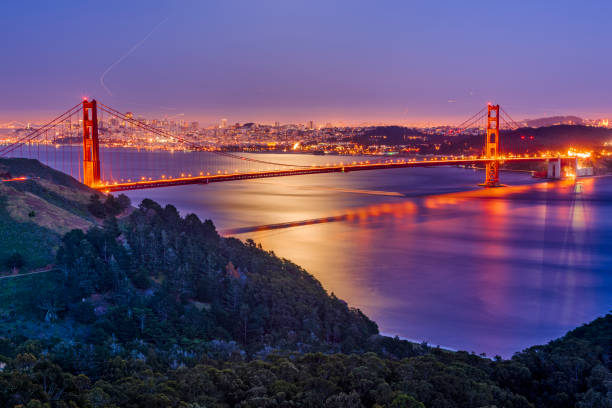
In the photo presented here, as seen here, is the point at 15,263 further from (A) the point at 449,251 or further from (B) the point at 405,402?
(A) the point at 449,251

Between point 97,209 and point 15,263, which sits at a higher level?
point 97,209

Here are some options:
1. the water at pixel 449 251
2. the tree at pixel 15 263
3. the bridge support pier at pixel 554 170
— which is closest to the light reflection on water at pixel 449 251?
the water at pixel 449 251

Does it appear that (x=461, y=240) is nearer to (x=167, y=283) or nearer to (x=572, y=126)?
(x=167, y=283)

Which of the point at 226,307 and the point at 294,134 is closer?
the point at 226,307

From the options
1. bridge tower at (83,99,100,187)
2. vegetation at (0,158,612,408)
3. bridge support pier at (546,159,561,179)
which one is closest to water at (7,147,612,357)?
vegetation at (0,158,612,408)

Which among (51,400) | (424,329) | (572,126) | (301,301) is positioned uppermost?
(572,126)

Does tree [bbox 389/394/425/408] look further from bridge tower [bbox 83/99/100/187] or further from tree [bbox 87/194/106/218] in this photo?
bridge tower [bbox 83/99/100/187]

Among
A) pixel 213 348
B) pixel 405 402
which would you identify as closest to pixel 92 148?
pixel 213 348

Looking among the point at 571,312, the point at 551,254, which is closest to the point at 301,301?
the point at 571,312
